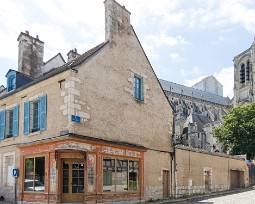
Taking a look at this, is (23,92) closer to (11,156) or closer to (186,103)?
(11,156)

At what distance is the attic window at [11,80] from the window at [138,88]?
5831 mm

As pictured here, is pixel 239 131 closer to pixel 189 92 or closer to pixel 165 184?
pixel 165 184

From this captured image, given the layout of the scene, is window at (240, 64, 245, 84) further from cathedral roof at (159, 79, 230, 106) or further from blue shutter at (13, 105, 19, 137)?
blue shutter at (13, 105, 19, 137)

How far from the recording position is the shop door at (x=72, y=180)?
40.1 ft

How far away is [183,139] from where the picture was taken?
47.0 metres

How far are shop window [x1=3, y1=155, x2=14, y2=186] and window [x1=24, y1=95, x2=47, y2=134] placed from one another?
201 centimetres

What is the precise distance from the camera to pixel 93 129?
521 inches

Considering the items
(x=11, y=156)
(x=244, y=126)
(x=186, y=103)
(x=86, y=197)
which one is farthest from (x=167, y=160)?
(x=186, y=103)

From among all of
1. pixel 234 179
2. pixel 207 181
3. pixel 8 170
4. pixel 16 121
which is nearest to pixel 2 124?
pixel 16 121

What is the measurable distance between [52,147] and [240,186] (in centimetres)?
1609

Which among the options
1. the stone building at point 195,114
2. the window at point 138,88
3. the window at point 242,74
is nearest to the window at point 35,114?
the window at point 138,88

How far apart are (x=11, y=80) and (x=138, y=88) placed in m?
6.26

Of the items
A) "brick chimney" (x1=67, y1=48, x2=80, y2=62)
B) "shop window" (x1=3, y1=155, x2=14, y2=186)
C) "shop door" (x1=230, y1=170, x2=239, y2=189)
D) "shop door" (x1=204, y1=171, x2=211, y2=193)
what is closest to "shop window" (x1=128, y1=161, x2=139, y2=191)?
"shop window" (x1=3, y1=155, x2=14, y2=186)

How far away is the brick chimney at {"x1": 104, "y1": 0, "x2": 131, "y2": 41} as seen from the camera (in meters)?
15.2
